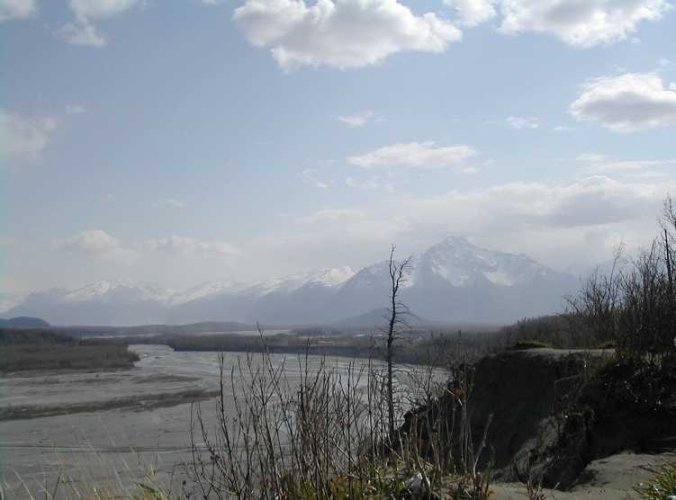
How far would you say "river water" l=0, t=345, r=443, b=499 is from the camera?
21.9 m

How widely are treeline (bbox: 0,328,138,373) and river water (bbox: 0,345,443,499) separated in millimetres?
9731

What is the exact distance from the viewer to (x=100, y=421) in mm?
14539

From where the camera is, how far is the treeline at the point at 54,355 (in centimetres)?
7538

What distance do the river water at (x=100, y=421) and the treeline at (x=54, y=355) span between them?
973cm

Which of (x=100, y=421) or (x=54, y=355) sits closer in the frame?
(x=100, y=421)

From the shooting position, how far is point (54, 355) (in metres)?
86.4

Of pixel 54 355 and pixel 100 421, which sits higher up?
pixel 100 421

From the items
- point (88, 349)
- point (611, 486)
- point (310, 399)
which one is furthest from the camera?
point (88, 349)

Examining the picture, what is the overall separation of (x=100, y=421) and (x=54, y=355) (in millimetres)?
78874

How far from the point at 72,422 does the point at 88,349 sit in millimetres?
67011

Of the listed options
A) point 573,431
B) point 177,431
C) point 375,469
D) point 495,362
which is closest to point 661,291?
point 573,431

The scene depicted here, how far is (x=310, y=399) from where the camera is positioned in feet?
19.1

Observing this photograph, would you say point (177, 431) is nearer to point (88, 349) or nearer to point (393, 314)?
point (393, 314)

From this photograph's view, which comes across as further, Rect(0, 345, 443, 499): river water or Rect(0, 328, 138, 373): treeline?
Rect(0, 328, 138, 373): treeline
